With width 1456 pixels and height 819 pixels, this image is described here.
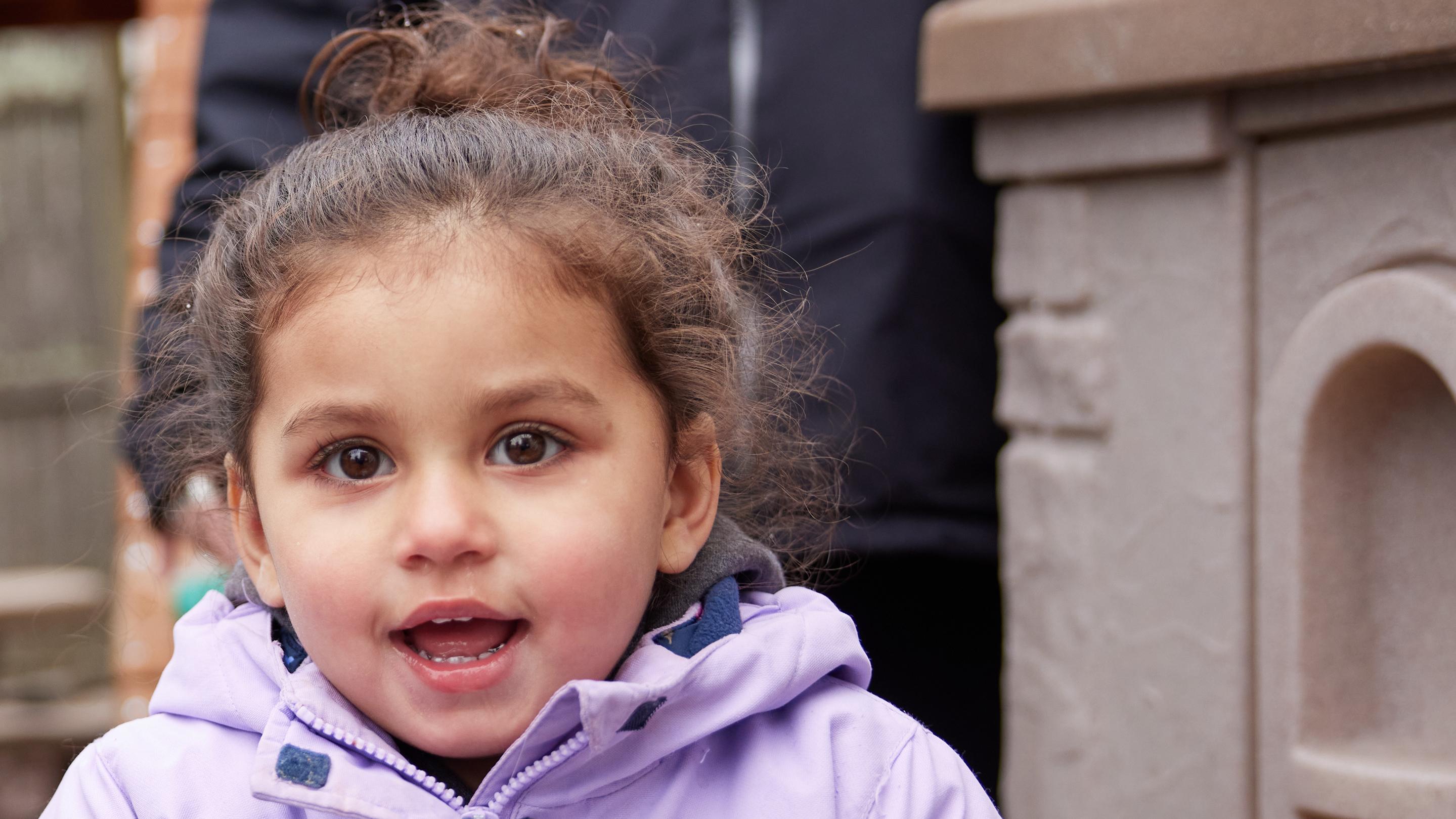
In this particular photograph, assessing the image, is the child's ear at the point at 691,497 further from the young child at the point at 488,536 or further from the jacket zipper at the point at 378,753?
the jacket zipper at the point at 378,753

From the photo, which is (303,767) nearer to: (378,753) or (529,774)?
(378,753)

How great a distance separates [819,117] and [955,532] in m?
0.59

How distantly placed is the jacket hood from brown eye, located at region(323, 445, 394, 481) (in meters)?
0.19

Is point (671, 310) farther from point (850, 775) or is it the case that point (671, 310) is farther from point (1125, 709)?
point (1125, 709)

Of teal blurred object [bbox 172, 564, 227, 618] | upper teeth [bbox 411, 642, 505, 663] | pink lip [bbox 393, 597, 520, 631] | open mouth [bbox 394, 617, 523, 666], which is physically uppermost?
pink lip [bbox 393, 597, 520, 631]

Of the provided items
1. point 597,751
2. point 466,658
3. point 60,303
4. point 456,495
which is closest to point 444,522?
point 456,495

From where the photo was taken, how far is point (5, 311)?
21.4 ft

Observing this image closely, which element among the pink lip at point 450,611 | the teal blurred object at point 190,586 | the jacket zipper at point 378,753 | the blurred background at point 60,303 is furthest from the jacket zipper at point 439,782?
the blurred background at point 60,303

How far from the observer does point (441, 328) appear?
4.10 feet

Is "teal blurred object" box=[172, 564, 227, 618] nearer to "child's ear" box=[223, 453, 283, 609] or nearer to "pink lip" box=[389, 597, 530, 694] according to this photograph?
"child's ear" box=[223, 453, 283, 609]

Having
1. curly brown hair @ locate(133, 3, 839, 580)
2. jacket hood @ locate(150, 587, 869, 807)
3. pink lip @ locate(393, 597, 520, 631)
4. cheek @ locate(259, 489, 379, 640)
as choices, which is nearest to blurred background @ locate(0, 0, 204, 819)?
curly brown hair @ locate(133, 3, 839, 580)

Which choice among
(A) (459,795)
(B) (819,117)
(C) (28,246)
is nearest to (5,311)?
(C) (28,246)

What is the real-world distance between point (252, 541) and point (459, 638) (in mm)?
298

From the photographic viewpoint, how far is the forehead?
4.10 feet
